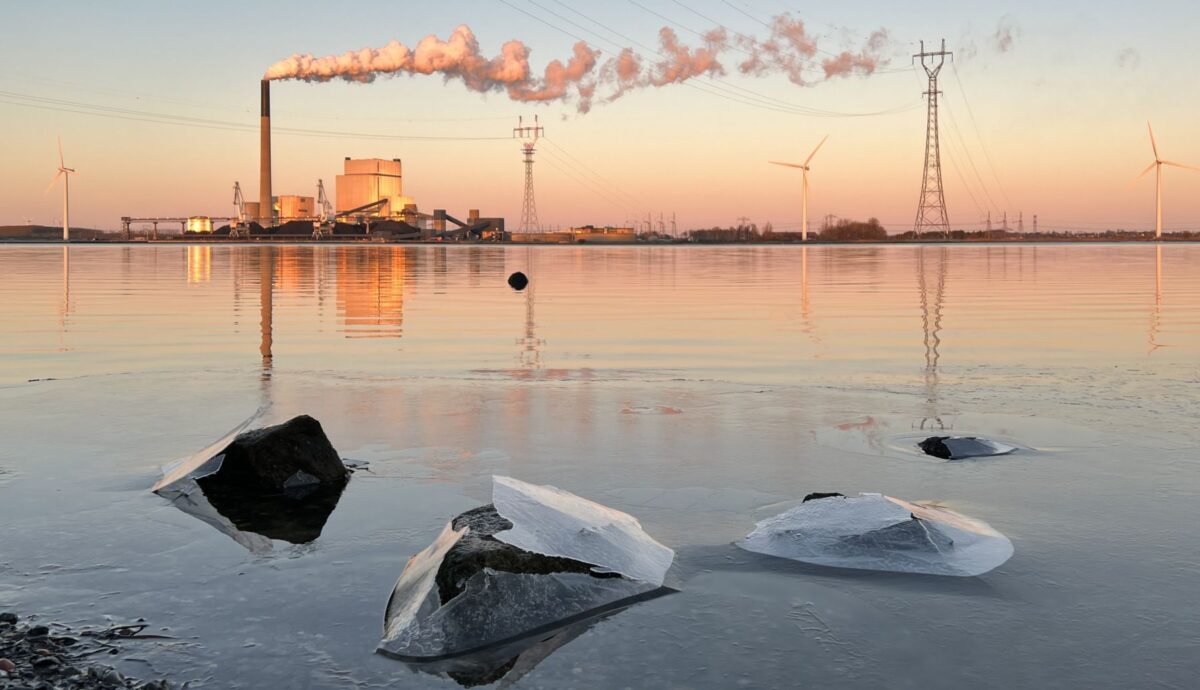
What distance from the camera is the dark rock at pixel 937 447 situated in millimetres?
11492

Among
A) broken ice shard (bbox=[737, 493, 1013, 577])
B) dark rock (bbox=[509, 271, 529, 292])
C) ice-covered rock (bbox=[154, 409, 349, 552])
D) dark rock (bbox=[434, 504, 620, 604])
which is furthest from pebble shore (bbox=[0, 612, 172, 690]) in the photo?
dark rock (bbox=[509, 271, 529, 292])

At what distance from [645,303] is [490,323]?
1006 cm

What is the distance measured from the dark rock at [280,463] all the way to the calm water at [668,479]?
1.32 ft

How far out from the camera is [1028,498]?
9.72m

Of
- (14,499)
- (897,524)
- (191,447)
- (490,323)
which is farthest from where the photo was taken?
(490,323)

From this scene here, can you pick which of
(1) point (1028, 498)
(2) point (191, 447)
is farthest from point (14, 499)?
(1) point (1028, 498)

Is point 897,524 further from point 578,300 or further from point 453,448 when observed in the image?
point 578,300

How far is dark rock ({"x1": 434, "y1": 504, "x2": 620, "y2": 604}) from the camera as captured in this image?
271 inches

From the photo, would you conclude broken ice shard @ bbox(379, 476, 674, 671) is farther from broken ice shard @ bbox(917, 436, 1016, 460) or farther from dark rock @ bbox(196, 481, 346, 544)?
broken ice shard @ bbox(917, 436, 1016, 460)

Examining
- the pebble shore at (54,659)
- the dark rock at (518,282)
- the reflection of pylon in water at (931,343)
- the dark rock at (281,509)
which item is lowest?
the pebble shore at (54,659)

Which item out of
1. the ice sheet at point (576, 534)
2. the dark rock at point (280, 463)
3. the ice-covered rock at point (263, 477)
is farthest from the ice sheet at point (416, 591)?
the dark rock at point (280, 463)

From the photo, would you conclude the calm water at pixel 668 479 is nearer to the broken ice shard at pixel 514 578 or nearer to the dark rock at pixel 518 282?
the broken ice shard at pixel 514 578

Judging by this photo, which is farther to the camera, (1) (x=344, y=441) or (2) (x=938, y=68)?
(2) (x=938, y=68)

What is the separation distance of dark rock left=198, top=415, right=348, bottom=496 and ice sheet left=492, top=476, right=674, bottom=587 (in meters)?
3.12
